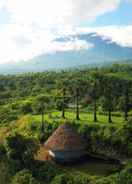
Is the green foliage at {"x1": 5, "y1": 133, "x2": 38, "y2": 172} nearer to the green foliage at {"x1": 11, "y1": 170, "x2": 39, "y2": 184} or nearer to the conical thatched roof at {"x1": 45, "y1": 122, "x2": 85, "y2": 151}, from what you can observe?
the green foliage at {"x1": 11, "y1": 170, "x2": 39, "y2": 184}

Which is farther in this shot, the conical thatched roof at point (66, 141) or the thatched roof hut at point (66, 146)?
the conical thatched roof at point (66, 141)

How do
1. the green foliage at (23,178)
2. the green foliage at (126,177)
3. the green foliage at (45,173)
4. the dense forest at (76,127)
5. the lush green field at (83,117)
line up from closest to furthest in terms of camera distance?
the green foliage at (126,177) → the green foliage at (23,178) → the green foliage at (45,173) → the dense forest at (76,127) → the lush green field at (83,117)

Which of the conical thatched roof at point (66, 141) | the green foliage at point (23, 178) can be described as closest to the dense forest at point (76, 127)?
the green foliage at point (23, 178)

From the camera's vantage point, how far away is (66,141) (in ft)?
141

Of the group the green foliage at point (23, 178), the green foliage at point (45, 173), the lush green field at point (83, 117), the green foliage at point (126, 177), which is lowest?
the green foliage at point (45, 173)

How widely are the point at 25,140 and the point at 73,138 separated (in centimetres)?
783

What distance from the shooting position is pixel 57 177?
30016 mm

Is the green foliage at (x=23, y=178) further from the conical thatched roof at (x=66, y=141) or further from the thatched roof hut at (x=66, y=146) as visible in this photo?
the conical thatched roof at (x=66, y=141)

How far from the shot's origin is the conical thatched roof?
42750mm


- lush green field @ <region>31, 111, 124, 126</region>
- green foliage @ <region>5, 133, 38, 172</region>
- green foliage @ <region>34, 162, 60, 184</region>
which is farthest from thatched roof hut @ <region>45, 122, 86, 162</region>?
lush green field @ <region>31, 111, 124, 126</region>

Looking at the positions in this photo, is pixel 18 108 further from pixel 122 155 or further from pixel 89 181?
pixel 89 181

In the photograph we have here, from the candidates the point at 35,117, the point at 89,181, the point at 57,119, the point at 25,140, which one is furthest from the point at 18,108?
the point at 89,181

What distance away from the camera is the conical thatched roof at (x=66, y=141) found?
42750 mm

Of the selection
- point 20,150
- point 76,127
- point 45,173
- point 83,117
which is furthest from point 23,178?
point 83,117
